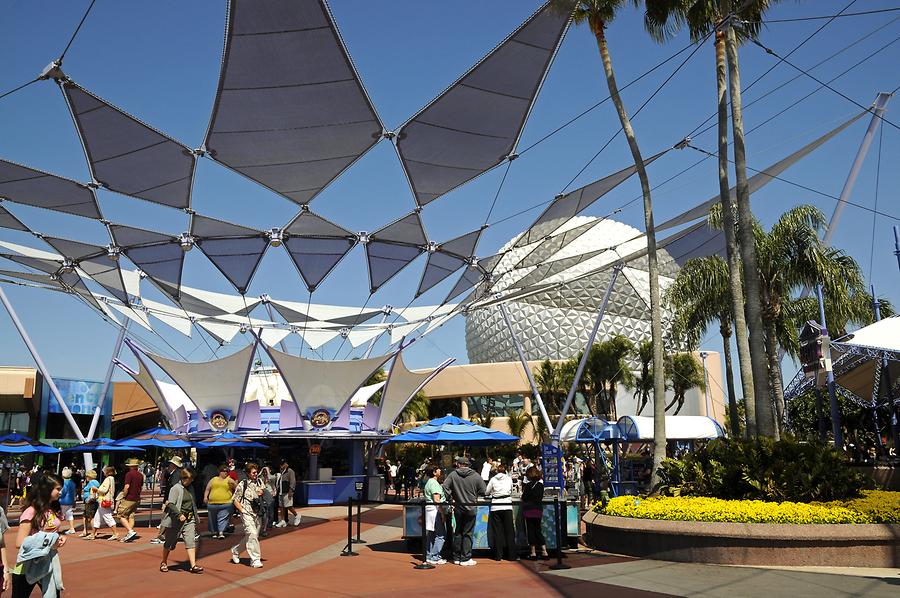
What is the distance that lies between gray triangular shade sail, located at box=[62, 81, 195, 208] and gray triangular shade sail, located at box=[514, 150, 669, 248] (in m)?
11.0

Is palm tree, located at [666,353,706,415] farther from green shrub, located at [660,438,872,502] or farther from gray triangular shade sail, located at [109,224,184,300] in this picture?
green shrub, located at [660,438,872,502]

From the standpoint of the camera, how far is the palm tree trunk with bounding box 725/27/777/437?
1627 centimetres

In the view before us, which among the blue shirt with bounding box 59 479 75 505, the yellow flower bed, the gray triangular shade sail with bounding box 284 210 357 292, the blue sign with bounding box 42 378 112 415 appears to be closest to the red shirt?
the blue shirt with bounding box 59 479 75 505

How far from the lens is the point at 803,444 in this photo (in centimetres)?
1441

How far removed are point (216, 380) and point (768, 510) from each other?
2358cm

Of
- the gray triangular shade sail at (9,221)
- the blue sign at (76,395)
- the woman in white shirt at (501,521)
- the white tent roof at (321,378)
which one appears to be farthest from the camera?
the blue sign at (76,395)

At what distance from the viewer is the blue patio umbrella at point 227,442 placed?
26.5 meters

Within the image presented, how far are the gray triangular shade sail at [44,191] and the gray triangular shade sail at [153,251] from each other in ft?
6.63

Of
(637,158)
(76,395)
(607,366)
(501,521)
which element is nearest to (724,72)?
(637,158)

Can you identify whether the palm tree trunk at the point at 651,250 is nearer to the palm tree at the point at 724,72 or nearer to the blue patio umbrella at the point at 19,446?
the palm tree at the point at 724,72

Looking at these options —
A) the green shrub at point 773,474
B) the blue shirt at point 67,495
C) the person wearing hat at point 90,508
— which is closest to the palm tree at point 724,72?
the green shrub at point 773,474

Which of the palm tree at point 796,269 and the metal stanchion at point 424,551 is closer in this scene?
the metal stanchion at point 424,551

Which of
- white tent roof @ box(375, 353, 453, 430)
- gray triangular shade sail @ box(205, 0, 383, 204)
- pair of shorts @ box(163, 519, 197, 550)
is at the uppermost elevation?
gray triangular shade sail @ box(205, 0, 383, 204)

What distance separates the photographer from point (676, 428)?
92.3ft
